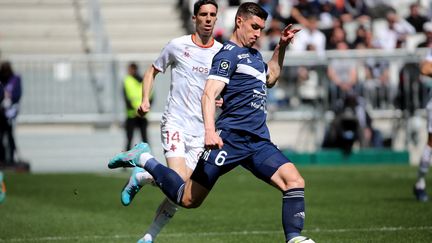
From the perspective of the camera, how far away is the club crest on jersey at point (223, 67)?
1022cm

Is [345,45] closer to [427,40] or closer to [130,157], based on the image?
[427,40]

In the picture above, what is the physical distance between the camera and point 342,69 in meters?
28.1

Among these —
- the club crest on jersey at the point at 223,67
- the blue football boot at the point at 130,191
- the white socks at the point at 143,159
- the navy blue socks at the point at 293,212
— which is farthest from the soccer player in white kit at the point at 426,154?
the club crest on jersey at the point at 223,67

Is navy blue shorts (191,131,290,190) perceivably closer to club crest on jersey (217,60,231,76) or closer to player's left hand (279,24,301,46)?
club crest on jersey (217,60,231,76)

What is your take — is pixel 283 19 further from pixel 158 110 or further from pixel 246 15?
pixel 246 15

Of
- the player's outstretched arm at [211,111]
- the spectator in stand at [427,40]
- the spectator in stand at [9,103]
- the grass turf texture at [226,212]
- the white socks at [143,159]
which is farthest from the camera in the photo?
the spectator in stand at [427,40]

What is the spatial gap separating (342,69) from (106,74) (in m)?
5.96

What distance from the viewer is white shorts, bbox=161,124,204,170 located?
39.4ft

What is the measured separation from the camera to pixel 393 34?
100 feet

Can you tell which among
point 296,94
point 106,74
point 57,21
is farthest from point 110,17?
point 296,94

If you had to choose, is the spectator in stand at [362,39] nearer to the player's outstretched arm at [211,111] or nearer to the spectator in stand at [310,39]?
the spectator in stand at [310,39]

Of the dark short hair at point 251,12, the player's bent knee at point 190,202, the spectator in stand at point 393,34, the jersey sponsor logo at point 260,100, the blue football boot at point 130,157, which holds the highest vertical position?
the dark short hair at point 251,12

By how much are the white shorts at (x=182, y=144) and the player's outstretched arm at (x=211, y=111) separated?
194 cm

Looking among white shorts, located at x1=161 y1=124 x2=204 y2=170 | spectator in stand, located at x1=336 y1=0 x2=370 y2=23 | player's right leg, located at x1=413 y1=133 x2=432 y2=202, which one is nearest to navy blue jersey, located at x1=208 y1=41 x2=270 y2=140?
white shorts, located at x1=161 y1=124 x2=204 y2=170
